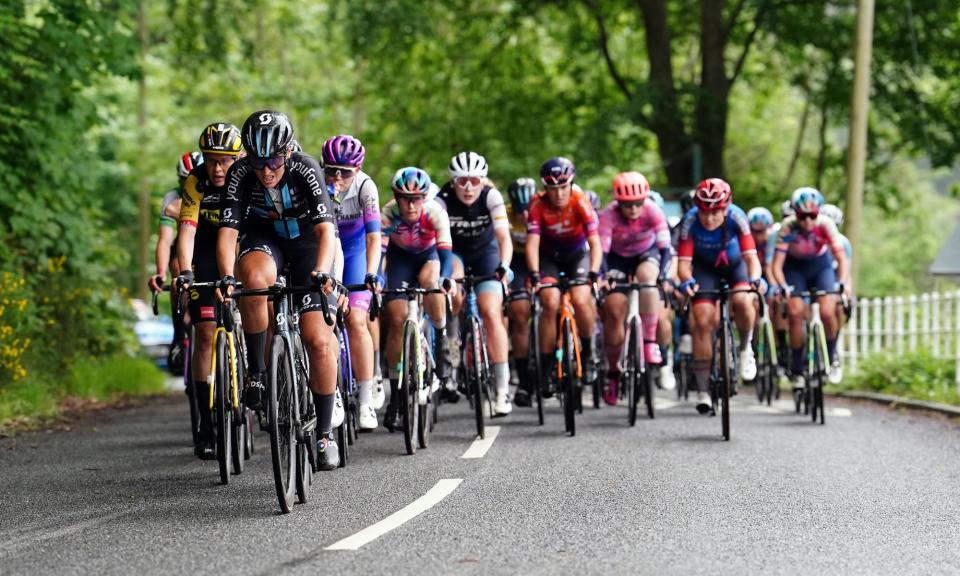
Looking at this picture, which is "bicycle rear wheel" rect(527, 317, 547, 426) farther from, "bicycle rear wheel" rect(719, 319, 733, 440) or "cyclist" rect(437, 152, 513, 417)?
"bicycle rear wheel" rect(719, 319, 733, 440)

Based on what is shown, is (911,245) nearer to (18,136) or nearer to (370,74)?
(370,74)

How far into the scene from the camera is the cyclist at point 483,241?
11266mm

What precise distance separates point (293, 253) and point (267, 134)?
2.87 feet

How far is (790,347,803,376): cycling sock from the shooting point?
13.6m

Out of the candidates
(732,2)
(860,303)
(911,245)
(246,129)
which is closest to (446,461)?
(246,129)

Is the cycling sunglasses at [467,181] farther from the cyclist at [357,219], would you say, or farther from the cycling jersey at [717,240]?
the cycling jersey at [717,240]

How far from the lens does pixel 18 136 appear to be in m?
15.0

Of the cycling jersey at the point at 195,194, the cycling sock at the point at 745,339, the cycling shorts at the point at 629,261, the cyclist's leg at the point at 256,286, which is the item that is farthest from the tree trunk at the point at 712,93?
the cyclist's leg at the point at 256,286

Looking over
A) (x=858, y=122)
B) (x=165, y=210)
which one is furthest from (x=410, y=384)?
(x=858, y=122)

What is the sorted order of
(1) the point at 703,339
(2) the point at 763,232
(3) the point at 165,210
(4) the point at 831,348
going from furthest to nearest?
1. (2) the point at 763,232
2. (4) the point at 831,348
3. (1) the point at 703,339
4. (3) the point at 165,210

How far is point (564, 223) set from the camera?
1218 centimetres

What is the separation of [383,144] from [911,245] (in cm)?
4342

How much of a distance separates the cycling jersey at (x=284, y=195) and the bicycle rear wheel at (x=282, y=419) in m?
0.75

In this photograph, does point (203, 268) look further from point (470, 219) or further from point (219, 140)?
point (470, 219)
